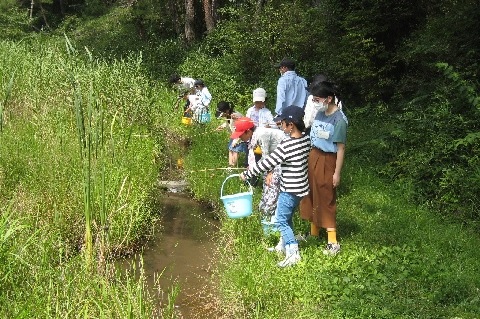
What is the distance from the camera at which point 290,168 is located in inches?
202

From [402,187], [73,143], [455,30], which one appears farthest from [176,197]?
[455,30]

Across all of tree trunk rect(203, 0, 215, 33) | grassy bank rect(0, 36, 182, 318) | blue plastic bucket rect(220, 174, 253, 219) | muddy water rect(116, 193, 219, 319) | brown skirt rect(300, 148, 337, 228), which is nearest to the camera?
grassy bank rect(0, 36, 182, 318)

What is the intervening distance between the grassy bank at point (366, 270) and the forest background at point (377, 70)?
0.74m

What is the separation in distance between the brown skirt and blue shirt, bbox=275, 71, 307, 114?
1.90 metres

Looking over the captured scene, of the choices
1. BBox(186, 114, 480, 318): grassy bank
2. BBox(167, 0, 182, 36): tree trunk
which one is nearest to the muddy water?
BBox(186, 114, 480, 318): grassy bank

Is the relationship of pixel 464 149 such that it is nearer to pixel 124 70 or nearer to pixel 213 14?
pixel 124 70

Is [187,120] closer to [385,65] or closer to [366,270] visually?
[385,65]

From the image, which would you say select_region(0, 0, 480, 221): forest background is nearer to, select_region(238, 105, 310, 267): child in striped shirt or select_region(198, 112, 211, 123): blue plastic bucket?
select_region(238, 105, 310, 267): child in striped shirt

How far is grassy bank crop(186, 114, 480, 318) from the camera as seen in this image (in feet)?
14.3


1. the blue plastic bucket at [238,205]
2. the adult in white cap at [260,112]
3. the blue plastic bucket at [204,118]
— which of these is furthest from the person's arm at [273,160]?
the blue plastic bucket at [204,118]

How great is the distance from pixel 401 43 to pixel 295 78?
4.75m

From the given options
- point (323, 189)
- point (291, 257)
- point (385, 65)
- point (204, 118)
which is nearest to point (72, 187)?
point (291, 257)

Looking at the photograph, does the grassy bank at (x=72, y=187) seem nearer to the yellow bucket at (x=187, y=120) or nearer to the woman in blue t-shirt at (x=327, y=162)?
the yellow bucket at (x=187, y=120)

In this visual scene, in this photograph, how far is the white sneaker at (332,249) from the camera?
5331 mm
